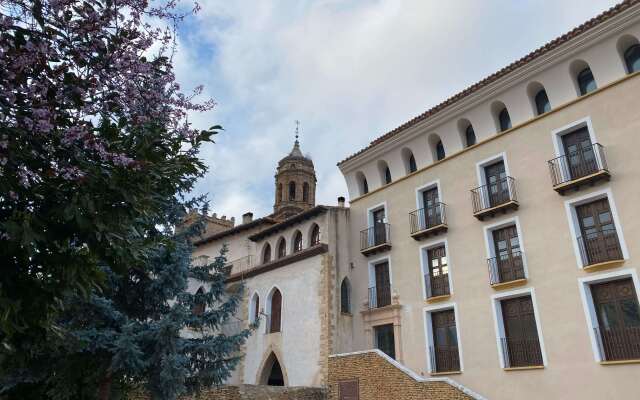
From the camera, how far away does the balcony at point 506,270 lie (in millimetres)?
16594

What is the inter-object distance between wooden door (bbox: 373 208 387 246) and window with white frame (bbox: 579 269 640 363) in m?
8.52

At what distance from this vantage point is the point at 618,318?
14.2 m

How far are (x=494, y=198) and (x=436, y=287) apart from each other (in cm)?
404

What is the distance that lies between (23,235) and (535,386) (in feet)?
50.3

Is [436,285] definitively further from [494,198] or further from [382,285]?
[494,198]

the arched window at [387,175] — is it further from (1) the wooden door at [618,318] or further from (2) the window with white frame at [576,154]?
(1) the wooden door at [618,318]

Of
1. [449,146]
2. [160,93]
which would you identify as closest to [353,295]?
[449,146]

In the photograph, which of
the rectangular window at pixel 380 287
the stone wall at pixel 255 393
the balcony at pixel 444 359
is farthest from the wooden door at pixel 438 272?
the stone wall at pixel 255 393

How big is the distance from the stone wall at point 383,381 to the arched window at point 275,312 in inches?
186

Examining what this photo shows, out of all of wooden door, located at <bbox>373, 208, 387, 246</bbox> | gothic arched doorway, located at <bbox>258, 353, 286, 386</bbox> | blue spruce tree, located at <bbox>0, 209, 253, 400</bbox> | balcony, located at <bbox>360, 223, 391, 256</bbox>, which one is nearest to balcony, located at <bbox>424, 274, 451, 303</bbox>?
balcony, located at <bbox>360, 223, 391, 256</bbox>

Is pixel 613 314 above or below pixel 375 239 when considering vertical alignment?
below

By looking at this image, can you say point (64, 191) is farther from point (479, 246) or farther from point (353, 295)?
point (353, 295)

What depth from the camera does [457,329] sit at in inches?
696

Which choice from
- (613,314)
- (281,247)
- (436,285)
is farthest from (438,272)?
(281,247)
